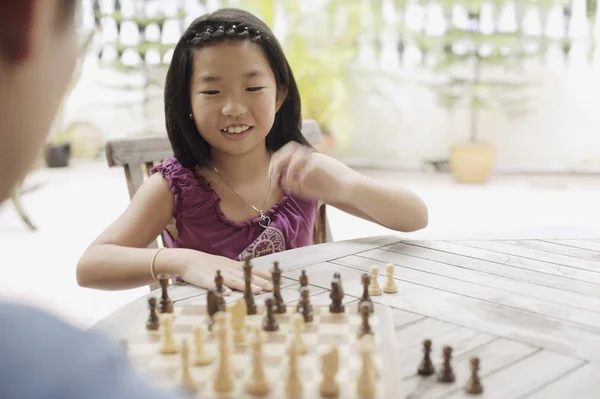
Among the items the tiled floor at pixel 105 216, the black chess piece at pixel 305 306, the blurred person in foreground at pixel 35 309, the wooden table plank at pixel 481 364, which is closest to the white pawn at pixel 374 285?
the black chess piece at pixel 305 306

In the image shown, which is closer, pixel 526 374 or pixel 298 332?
pixel 526 374

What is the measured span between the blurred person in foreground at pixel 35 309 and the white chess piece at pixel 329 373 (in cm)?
52

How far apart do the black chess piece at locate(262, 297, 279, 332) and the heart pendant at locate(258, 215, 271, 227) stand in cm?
63

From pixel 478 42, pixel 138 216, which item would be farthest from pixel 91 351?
pixel 478 42

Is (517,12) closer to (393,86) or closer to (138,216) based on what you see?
(393,86)

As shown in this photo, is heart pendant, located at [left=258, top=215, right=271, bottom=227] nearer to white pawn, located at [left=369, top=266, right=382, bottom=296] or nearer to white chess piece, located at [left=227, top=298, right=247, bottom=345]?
white pawn, located at [left=369, top=266, right=382, bottom=296]

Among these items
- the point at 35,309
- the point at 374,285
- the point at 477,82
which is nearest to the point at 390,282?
the point at 374,285

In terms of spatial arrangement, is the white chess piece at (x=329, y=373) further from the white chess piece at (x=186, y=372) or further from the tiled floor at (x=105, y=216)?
the tiled floor at (x=105, y=216)

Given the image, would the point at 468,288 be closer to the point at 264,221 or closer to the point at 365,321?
the point at 365,321

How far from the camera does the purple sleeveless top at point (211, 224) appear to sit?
5.28ft

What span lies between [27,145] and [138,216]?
1.25 meters

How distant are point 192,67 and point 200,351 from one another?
853 mm

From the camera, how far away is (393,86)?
18.7 ft

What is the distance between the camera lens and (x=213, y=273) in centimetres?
123
